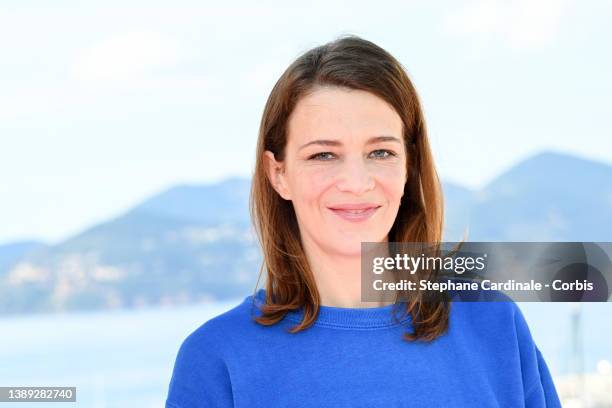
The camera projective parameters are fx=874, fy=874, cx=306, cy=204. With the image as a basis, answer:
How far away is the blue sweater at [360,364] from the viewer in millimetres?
1391

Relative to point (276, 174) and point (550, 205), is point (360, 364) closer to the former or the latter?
point (276, 174)

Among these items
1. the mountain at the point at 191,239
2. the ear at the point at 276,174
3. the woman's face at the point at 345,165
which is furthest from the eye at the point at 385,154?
the mountain at the point at 191,239

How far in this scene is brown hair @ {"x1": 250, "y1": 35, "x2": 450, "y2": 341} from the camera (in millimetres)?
1427

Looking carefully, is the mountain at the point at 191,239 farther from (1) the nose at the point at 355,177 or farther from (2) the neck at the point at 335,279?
(1) the nose at the point at 355,177

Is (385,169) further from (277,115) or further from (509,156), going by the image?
(509,156)

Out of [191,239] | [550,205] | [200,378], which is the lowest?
[200,378]

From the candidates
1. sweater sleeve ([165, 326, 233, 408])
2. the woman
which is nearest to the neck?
the woman

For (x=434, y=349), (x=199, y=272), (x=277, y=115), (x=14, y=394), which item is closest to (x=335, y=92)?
(x=277, y=115)

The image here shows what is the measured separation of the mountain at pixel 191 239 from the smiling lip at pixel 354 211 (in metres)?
23.7

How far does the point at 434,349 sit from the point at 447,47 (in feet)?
92.9

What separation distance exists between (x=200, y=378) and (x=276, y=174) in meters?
0.37

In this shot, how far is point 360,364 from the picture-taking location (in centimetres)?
142

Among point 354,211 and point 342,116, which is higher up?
point 342,116

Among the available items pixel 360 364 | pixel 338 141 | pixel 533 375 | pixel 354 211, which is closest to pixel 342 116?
pixel 338 141
